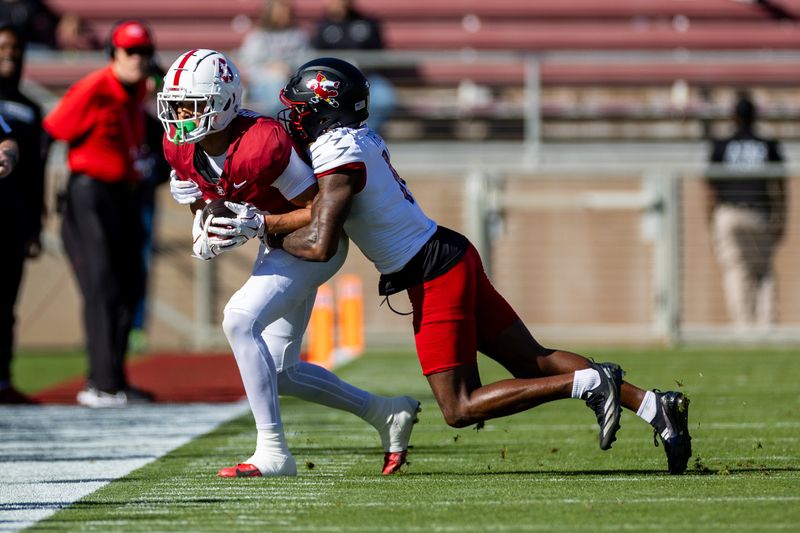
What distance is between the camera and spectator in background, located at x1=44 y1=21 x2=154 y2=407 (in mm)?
8164

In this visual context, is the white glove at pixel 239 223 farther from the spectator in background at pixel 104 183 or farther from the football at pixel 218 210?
the spectator in background at pixel 104 183

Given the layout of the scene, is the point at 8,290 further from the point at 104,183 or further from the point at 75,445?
the point at 75,445

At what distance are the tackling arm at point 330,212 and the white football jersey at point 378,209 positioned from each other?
0.21 ft

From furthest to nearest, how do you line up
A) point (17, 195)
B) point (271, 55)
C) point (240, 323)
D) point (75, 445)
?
1. point (271, 55)
2. point (17, 195)
3. point (75, 445)
4. point (240, 323)

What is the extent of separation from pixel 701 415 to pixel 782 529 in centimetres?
351

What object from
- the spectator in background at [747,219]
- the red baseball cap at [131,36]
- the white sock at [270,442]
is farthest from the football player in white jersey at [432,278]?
the spectator in background at [747,219]

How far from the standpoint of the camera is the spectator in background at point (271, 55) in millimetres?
14180

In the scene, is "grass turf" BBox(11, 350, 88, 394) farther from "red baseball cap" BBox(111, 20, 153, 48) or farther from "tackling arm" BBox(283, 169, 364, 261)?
"tackling arm" BBox(283, 169, 364, 261)

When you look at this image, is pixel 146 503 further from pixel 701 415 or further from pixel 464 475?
pixel 701 415

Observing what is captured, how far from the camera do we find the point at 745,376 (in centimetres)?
962

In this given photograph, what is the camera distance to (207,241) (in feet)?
16.0

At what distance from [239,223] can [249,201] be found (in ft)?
0.84

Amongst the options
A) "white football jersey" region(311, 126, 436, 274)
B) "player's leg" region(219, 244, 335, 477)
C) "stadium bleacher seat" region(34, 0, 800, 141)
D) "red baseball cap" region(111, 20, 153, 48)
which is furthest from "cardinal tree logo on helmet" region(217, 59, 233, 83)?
"stadium bleacher seat" region(34, 0, 800, 141)

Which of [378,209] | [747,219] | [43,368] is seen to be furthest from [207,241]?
[747,219]
